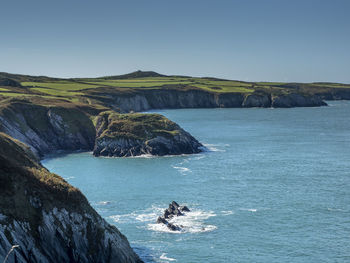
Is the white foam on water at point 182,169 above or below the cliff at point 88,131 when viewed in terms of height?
below

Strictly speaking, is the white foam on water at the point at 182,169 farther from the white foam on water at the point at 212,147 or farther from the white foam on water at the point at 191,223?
the white foam on water at the point at 191,223

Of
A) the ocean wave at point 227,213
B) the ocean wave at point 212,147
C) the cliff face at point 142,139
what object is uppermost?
the cliff face at point 142,139

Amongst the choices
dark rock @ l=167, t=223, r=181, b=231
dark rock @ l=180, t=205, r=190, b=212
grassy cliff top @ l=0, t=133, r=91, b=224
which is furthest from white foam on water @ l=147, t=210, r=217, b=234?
grassy cliff top @ l=0, t=133, r=91, b=224

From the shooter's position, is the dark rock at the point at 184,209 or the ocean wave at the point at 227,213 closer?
the ocean wave at the point at 227,213

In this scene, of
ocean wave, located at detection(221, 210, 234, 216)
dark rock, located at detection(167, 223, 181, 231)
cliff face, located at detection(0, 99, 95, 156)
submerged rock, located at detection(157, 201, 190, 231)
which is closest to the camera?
dark rock, located at detection(167, 223, 181, 231)

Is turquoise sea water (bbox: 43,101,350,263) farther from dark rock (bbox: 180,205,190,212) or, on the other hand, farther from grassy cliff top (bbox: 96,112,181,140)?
grassy cliff top (bbox: 96,112,181,140)

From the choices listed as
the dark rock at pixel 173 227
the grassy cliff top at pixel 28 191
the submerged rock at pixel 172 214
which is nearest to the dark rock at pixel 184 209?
the submerged rock at pixel 172 214
